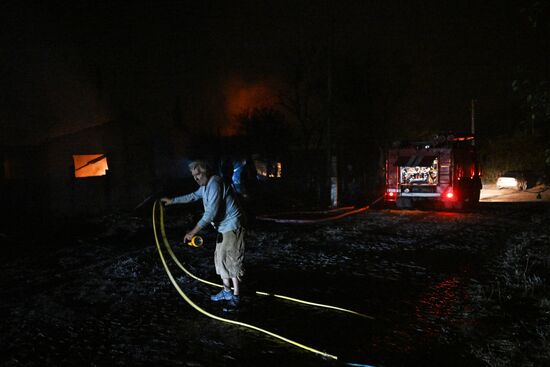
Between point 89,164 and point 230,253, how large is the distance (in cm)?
1790

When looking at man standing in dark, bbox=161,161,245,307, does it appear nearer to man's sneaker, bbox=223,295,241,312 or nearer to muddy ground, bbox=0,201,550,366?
man's sneaker, bbox=223,295,241,312

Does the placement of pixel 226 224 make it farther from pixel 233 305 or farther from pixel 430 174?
pixel 430 174

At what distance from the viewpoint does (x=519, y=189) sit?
2795 centimetres

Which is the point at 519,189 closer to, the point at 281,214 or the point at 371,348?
the point at 281,214

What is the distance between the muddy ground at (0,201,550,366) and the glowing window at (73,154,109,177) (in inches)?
419

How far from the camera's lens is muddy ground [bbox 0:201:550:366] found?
421 centimetres

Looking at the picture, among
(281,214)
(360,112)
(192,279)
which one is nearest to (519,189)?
(360,112)

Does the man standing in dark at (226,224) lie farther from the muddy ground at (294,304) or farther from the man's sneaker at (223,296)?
the muddy ground at (294,304)

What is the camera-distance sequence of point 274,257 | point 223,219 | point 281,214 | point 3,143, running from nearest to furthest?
point 223,219 < point 274,257 < point 281,214 < point 3,143

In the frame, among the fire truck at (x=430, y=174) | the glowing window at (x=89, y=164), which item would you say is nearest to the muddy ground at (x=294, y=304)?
the fire truck at (x=430, y=174)

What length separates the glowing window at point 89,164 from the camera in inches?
818

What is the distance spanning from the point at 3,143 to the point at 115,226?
881cm

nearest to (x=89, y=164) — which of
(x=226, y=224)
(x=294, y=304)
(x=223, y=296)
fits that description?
(x=223, y=296)

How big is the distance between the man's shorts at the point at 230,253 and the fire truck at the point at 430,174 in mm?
11395
